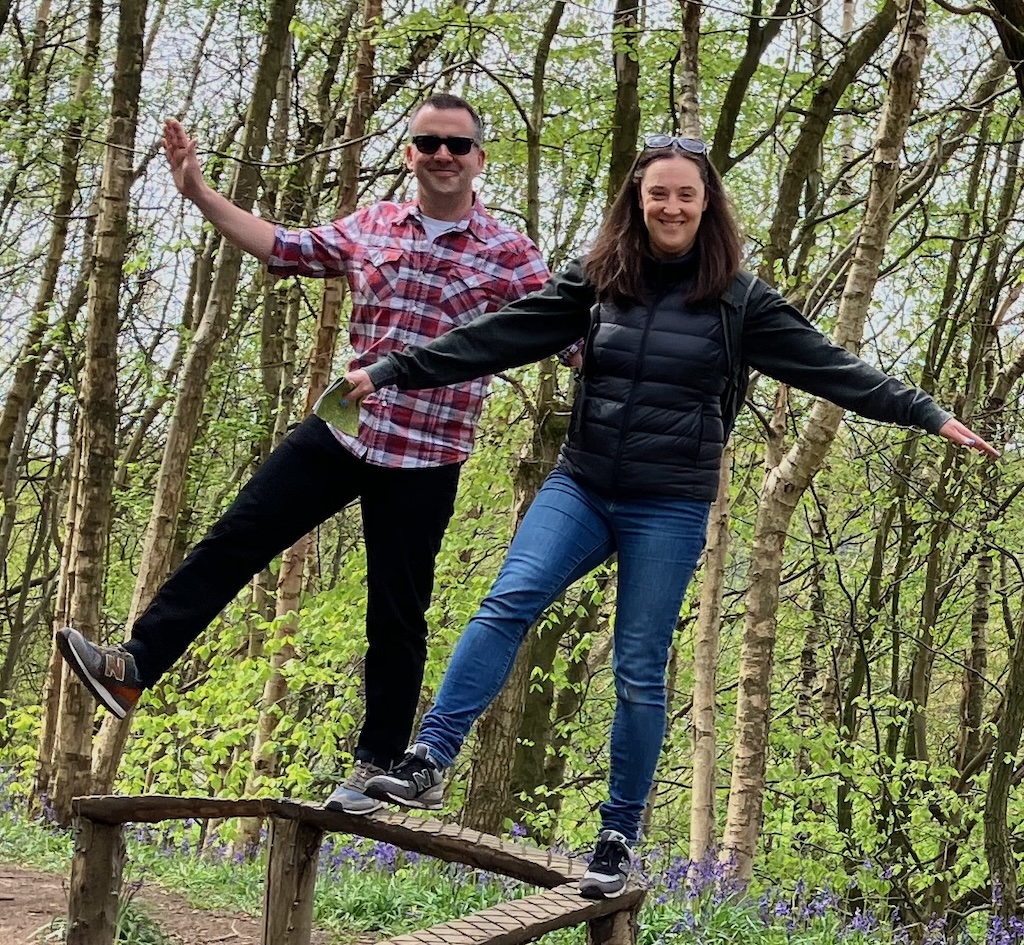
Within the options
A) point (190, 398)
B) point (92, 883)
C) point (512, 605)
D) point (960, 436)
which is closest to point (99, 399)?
point (190, 398)

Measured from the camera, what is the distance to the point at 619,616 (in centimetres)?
311

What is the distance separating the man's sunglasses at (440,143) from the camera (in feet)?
11.1

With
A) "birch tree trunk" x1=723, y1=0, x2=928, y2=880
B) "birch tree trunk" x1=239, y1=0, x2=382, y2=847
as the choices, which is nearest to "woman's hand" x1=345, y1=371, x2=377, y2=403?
"birch tree trunk" x1=723, y1=0, x2=928, y2=880

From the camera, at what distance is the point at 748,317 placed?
123 inches

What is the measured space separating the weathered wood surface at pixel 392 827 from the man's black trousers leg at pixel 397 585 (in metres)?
0.20

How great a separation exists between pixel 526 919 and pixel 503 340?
4.76ft

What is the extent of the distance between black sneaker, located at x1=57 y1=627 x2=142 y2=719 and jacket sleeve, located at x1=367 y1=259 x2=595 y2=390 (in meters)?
1.09

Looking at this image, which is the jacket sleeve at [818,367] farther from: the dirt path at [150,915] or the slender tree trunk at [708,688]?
the slender tree trunk at [708,688]

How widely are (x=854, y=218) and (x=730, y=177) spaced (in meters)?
2.11

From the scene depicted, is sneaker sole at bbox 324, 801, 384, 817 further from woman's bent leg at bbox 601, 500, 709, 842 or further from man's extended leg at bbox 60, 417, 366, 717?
woman's bent leg at bbox 601, 500, 709, 842

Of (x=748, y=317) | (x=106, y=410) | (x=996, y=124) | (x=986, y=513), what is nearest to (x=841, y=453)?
(x=986, y=513)

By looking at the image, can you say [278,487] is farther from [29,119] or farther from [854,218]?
[854,218]

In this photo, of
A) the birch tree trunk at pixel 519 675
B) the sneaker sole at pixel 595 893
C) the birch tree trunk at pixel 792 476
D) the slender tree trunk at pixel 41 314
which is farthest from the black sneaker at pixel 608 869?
the slender tree trunk at pixel 41 314

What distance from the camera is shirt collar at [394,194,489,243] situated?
352 centimetres
